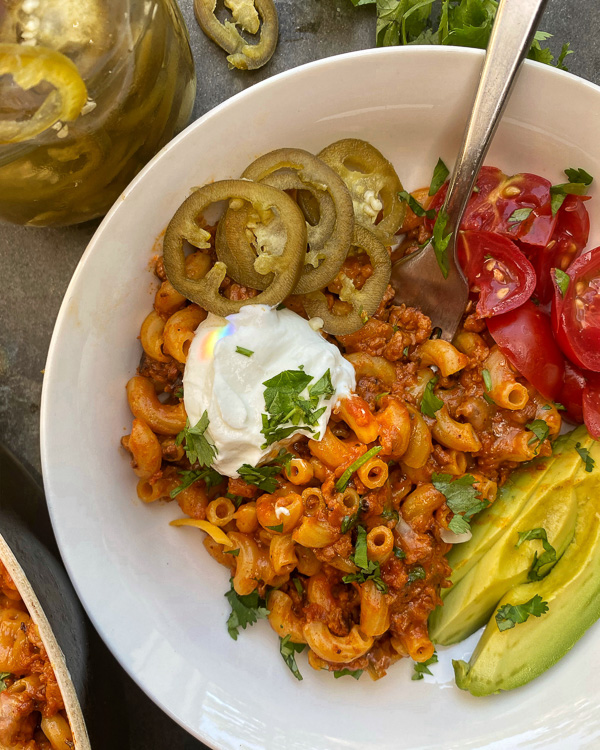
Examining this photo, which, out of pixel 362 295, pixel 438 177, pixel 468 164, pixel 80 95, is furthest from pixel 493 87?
pixel 80 95

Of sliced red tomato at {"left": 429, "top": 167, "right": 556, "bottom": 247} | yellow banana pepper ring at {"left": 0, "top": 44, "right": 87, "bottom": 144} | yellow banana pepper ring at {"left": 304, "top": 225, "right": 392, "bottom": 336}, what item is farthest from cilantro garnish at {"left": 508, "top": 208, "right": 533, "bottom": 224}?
yellow banana pepper ring at {"left": 0, "top": 44, "right": 87, "bottom": 144}

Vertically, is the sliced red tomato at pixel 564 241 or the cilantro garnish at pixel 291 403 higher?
the sliced red tomato at pixel 564 241

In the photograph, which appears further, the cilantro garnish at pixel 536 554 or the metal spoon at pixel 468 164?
the cilantro garnish at pixel 536 554

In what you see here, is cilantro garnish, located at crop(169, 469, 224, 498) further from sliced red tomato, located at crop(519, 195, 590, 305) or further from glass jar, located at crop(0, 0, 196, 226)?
sliced red tomato, located at crop(519, 195, 590, 305)

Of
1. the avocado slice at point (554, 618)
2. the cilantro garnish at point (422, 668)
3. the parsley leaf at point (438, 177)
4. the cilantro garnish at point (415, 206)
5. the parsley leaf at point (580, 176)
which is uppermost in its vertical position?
the parsley leaf at point (580, 176)

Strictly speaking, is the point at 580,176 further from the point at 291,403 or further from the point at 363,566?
the point at 363,566

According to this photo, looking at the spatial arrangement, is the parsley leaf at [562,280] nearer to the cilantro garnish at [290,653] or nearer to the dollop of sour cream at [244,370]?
the dollop of sour cream at [244,370]

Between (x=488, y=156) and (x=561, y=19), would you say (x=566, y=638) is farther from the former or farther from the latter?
(x=561, y=19)

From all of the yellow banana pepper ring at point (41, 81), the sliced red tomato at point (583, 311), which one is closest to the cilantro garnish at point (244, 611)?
the sliced red tomato at point (583, 311)
